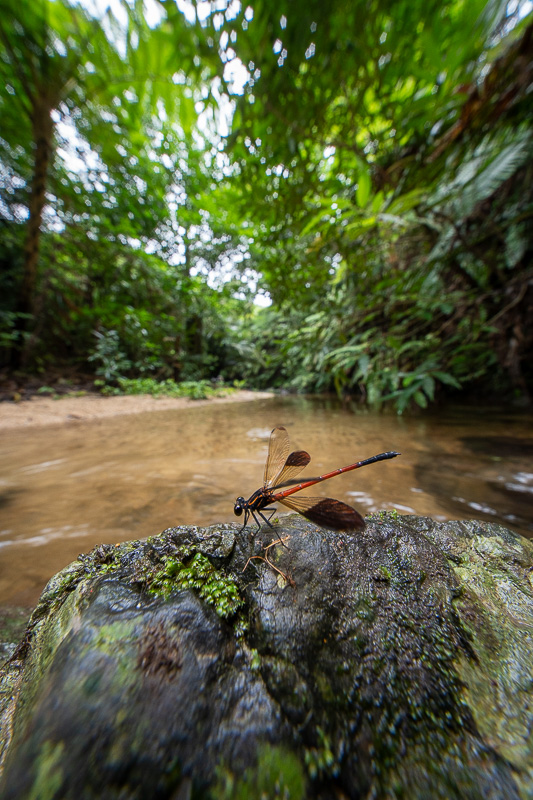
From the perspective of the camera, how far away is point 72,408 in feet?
17.7

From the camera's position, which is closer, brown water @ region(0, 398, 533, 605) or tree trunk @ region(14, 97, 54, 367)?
brown water @ region(0, 398, 533, 605)

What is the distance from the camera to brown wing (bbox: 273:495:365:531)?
71 centimetres

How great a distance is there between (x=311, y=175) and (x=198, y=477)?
11.3ft

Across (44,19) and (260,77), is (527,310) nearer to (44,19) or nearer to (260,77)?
(260,77)

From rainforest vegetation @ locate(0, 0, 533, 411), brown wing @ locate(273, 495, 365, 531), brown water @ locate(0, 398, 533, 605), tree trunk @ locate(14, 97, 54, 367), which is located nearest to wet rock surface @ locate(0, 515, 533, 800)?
brown wing @ locate(273, 495, 365, 531)

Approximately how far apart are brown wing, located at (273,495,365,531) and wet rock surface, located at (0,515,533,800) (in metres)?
0.10

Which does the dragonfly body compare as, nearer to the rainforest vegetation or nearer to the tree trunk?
the rainforest vegetation

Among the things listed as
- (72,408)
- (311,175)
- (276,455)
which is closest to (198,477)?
(276,455)

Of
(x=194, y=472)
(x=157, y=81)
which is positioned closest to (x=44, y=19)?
(x=157, y=81)

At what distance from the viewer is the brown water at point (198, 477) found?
152cm

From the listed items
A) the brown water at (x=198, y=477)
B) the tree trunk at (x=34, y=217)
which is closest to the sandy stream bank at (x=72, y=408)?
the brown water at (x=198, y=477)

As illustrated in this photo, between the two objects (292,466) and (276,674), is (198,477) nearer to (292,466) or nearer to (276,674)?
(292,466)

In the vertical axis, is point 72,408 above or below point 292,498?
below

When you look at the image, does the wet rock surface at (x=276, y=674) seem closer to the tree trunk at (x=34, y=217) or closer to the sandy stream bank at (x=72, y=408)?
the sandy stream bank at (x=72, y=408)
